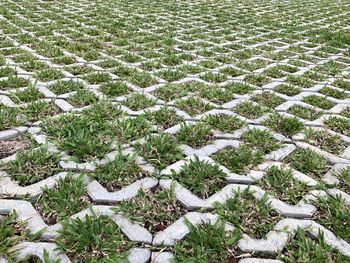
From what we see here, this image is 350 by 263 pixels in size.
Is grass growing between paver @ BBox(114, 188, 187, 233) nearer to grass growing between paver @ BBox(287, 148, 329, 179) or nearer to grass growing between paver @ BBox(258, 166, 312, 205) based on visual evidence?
grass growing between paver @ BBox(258, 166, 312, 205)

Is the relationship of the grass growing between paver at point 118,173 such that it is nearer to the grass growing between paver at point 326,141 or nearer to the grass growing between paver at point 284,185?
the grass growing between paver at point 284,185

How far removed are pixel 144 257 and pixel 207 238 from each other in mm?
295

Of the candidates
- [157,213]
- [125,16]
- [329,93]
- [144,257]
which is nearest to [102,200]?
[157,213]

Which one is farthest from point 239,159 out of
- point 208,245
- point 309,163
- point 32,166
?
point 32,166

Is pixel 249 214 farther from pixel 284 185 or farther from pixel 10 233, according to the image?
pixel 10 233

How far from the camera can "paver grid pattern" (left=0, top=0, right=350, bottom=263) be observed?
1715 mm

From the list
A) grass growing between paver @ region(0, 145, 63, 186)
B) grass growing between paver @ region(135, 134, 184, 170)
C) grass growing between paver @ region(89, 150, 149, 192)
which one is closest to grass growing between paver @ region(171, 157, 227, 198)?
grass growing between paver @ region(135, 134, 184, 170)

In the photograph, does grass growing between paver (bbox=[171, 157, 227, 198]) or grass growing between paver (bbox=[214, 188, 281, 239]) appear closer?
grass growing between paver (bbox=[214, 188, 281, 239])

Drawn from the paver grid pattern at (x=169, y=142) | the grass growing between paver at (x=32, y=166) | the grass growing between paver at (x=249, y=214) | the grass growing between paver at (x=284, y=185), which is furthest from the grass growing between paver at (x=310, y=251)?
the grass growing between paver at (x=32, y=166)

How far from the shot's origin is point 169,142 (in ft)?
7.70

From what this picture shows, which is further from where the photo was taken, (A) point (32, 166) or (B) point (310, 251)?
(A) point (32, 166)

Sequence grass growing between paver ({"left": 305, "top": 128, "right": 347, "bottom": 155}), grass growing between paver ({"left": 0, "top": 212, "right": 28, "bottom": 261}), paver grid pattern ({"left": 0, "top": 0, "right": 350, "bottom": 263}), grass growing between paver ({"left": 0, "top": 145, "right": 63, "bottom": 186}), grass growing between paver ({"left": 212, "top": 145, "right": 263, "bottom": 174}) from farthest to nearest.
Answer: grass growing between paver ({"left": 305, "top": 128, "right": 347, "bottom": 155}) → grass growing between paver ({"left": 212, "top": 145, "right": 263, "bottom": 174}) → grass growing between paver ({"left": 0, "top": 145, "right": 63, "bottom": 186}) → paver grid pattern ({"left": 0, "top": 0, "right": 350, "bottom": 263}) → grass growing between paver ({"left": 0, "top": 212, "right": 28, "bottom": 261})

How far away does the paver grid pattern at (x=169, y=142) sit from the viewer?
1715 millimetres

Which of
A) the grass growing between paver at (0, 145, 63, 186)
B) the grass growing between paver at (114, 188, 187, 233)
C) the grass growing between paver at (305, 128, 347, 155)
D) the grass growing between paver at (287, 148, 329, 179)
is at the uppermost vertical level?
the grass growing between paver at (0, 145, 63, 186)
